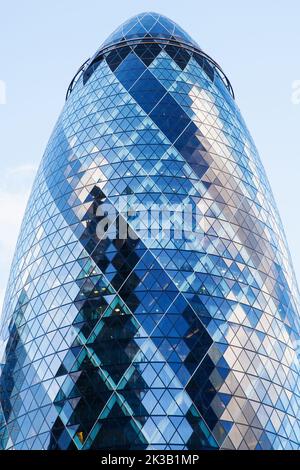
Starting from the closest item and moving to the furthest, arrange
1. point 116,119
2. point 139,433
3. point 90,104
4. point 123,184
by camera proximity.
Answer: point 139,433 → point 123,184 → point 116,119 → point 90,104

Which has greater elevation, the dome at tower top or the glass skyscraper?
the dome at tower top

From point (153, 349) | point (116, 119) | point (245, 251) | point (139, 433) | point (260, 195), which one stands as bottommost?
Answer: point (139, 433)

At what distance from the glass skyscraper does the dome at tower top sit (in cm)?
234

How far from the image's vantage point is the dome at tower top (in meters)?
53.3

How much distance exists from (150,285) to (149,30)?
24471mm

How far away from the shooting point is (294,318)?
4275 cm

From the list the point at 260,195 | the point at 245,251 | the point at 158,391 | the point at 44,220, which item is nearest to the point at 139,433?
the point at 158,391

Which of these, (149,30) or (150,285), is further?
(149,30)

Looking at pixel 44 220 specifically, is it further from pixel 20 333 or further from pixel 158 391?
pixel 158 391

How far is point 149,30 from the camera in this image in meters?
53.9

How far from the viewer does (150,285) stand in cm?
3734

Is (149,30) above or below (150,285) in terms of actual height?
above

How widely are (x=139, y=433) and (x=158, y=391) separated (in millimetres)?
2251

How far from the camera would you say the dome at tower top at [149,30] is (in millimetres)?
53312
